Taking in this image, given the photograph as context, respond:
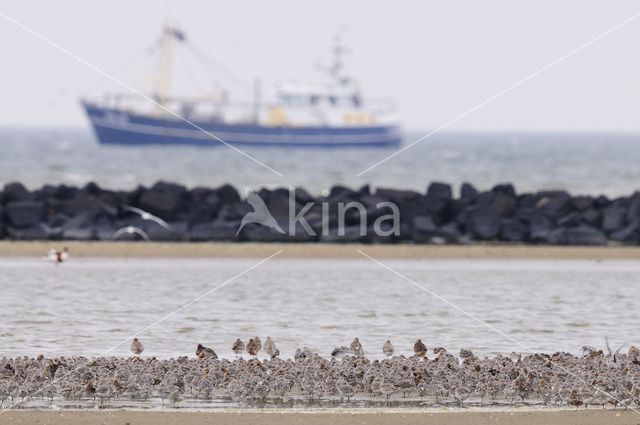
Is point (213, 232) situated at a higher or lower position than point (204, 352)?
higher

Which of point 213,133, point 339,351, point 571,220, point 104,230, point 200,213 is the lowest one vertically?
point 339,351

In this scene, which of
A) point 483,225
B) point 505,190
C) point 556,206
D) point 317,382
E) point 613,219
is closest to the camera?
point 317,382

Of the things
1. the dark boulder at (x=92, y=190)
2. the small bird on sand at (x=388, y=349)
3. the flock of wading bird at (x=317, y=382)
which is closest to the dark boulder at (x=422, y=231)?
the dark boulder at (x=92, y=190)

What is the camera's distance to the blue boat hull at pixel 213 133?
12331cm

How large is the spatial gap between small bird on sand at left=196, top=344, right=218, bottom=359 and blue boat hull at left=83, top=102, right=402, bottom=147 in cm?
10722

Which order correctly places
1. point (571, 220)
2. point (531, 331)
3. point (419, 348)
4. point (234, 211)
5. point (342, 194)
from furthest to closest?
point (342, 194) → point (234, 211) → point (571, 220) → point (531, 331) → point (419, 348)

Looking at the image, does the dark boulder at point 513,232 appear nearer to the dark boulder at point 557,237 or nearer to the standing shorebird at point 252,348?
the dark boulder at point 557,237

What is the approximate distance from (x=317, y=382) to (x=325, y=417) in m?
0.90

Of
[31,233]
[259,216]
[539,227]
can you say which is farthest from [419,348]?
[259,216]

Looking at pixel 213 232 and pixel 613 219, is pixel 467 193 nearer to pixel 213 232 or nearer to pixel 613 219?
pixel 613 219

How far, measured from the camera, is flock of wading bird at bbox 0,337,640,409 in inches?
458

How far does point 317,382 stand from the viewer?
11.9 meters

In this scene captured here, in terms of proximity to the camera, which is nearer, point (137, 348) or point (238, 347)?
point (137, 348)

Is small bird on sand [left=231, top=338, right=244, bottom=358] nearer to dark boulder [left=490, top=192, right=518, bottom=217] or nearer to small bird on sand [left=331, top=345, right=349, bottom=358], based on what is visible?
small bird on sand [left=331, top=345, right=349, bottom=358]
